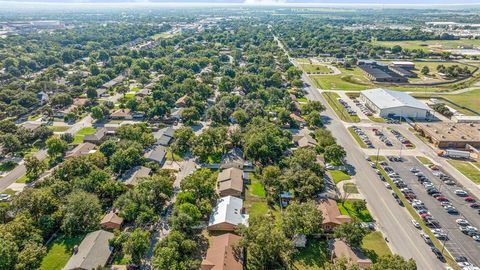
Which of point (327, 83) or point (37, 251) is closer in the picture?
point (37, 251)

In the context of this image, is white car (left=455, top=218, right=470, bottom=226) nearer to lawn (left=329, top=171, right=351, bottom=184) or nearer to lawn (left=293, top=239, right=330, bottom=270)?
lawn (left=329, top=171, right=351, bottom=184)

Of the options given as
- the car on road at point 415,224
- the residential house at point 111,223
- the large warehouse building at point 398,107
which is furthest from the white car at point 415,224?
the large warehouse building at point 398,107

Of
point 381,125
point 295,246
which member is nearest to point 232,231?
point 295,246

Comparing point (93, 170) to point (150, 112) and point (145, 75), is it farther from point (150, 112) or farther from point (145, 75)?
point (145, 75)

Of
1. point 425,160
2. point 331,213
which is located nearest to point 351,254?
point 331,213

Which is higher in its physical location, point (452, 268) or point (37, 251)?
point (37, 251)

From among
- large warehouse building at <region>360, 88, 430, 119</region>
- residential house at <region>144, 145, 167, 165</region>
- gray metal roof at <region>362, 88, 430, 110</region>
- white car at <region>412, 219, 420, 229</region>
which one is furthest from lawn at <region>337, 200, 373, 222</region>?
gray metal roof at <region>362, 88, 430, 110</region>

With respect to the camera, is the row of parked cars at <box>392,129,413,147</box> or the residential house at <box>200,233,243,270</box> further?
the row of parked cars at <box>392,129,413,147</box>
